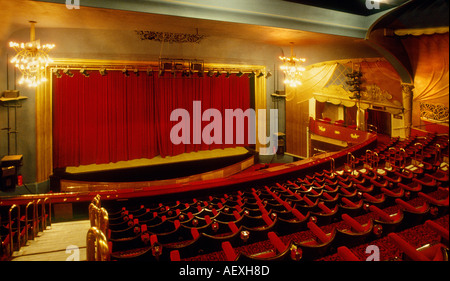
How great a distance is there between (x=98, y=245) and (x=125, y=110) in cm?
795

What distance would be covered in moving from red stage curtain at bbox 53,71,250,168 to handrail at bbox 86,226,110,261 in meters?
7.42

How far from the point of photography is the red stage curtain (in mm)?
8094

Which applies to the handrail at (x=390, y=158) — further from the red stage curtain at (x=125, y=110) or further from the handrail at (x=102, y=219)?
the red stage curtain at (x=125, y=110)

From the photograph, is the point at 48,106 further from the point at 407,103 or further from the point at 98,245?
the point at 407,103

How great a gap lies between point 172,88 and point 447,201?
9.04 m

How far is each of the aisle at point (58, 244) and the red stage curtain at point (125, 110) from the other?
17.5 feet

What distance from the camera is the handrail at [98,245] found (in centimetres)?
141

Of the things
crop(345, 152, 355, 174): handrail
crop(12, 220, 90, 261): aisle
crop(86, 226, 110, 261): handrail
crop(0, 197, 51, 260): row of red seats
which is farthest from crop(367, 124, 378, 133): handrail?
crop(86, 226, 110, 261): handrail

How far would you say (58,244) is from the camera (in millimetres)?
2812

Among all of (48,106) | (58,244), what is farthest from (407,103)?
(48,106)

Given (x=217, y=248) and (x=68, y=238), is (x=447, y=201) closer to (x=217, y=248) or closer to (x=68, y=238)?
(x=217, y=248)

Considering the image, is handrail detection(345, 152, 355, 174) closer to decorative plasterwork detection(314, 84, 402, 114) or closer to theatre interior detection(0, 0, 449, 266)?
theatre interior detection(0, 0, 449, 266)

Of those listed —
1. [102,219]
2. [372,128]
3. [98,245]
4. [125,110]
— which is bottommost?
[102,219]

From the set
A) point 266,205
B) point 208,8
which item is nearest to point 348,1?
point 208,8
